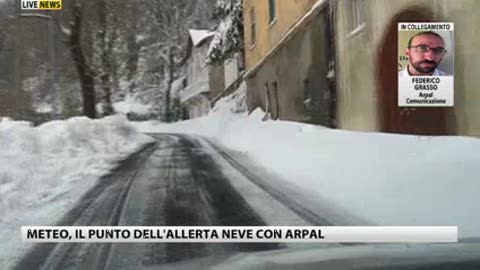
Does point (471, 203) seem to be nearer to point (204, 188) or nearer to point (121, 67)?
point (204, 188)

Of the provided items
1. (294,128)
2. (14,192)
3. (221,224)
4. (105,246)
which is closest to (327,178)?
(294,128)

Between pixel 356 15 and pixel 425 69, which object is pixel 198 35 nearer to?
pixel 356 15

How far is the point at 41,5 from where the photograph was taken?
2826 mm

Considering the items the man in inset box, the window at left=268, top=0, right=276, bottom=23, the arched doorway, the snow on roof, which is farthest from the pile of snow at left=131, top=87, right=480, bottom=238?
the window at left=268, top=0, right=276, bottom=23

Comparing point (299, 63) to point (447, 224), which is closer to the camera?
point (447, 224)

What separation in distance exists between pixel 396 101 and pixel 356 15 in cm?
40

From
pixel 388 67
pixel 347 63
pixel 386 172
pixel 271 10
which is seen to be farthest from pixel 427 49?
pixel 271 10

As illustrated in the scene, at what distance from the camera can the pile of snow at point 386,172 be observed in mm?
2777

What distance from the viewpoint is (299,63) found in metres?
3.02

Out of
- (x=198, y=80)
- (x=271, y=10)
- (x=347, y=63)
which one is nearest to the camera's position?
(x=347, y=63)

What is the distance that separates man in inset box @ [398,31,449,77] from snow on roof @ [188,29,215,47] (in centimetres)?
77

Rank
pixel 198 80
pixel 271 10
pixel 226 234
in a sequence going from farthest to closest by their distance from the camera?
pixel 271 10 → pixel 198 80 → pixel 226 234

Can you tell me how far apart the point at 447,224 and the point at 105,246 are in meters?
1.30

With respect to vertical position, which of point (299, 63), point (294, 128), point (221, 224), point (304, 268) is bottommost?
point (304, 268)
